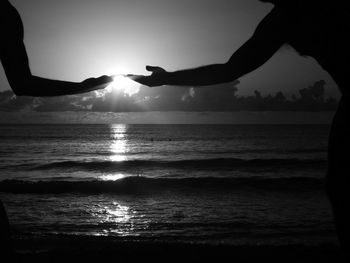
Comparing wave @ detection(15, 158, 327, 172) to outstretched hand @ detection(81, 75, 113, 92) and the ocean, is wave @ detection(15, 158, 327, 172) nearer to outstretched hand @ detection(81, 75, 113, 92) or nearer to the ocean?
the ocean

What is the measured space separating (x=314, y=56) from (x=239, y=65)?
0.41 meters

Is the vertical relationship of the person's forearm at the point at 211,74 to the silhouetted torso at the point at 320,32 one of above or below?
below

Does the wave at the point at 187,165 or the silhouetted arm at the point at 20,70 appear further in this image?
the wave at the point at 187,165

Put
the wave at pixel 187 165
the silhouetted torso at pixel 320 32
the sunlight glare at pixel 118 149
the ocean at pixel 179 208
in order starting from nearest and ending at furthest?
the silhouetted torso at pixel 320 32
the ocean at pixel 179 208
the wave at pixel 187 165
the sunlight glare at pixel 118 149

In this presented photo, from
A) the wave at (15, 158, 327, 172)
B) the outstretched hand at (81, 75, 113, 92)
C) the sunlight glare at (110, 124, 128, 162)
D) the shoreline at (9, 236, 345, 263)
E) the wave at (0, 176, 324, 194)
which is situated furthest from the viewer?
the sunlight glare at (110, 124, 128, 162)

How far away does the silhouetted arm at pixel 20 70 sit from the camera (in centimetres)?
223

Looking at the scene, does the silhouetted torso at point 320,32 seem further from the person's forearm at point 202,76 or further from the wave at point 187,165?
the wave at point 187,165

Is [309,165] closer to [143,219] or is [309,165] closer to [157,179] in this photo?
[157,179]

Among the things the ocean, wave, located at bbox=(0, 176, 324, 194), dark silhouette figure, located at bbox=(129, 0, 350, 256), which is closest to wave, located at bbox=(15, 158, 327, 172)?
the ocean

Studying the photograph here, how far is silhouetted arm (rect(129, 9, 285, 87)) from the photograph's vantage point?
214 centimetres

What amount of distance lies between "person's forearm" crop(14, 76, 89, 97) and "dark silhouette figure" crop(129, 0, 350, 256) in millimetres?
351

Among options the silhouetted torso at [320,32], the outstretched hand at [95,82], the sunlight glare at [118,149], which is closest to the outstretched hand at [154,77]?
the outstretched hand at [95,82]

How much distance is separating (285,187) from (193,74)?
20360 millimetres

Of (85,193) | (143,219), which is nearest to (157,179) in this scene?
(85,193)
